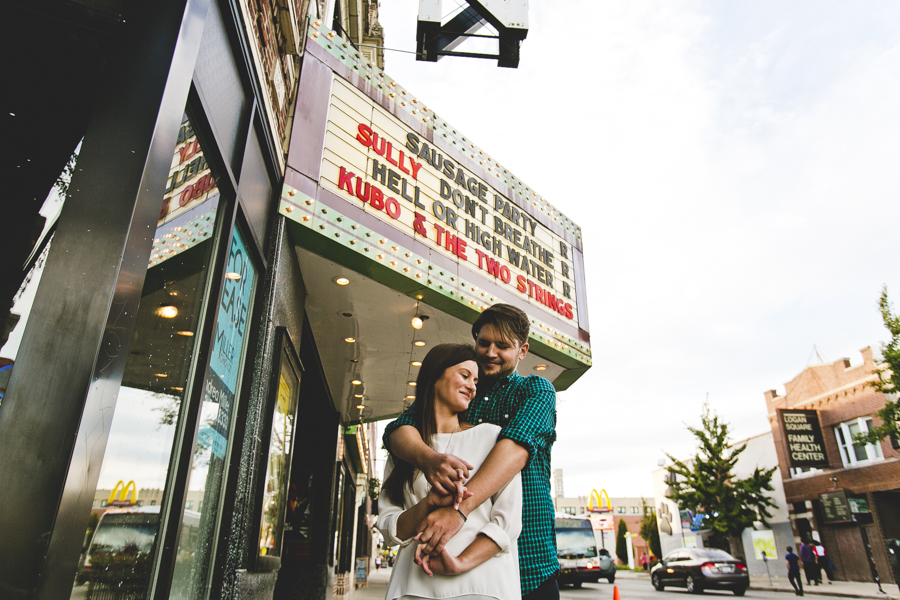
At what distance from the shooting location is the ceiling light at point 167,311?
274 centimetres

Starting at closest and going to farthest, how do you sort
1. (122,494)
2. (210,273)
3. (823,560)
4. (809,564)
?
(122,494) → (210,273) → (809,564) → (823,560)

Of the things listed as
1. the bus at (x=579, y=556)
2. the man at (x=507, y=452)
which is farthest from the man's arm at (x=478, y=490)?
the bus at (x=579, y=556)

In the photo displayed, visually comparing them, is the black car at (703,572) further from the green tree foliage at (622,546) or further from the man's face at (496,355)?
the green tree foliage at (622,546)

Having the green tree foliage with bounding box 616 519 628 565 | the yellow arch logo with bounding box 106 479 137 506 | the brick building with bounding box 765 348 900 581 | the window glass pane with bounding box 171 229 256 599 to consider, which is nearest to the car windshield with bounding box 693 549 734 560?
the brick building with bounding box 765 348 900 581

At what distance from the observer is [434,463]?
157 centimetres

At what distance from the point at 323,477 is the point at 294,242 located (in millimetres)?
6492

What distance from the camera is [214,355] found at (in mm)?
3586

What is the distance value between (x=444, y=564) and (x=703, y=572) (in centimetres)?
1682

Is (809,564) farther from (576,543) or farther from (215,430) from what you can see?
(215,430)

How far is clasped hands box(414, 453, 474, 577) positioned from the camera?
1.48 m

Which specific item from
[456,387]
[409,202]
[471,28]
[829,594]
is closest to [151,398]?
[456,387]

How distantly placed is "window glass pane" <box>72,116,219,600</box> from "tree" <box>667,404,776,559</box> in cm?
2691

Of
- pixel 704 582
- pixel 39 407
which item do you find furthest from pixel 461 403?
pixel 704 582

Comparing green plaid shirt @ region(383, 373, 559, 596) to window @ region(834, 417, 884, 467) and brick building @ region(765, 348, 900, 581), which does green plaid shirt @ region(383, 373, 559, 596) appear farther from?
window @ region(834, 417, 884, 467)
